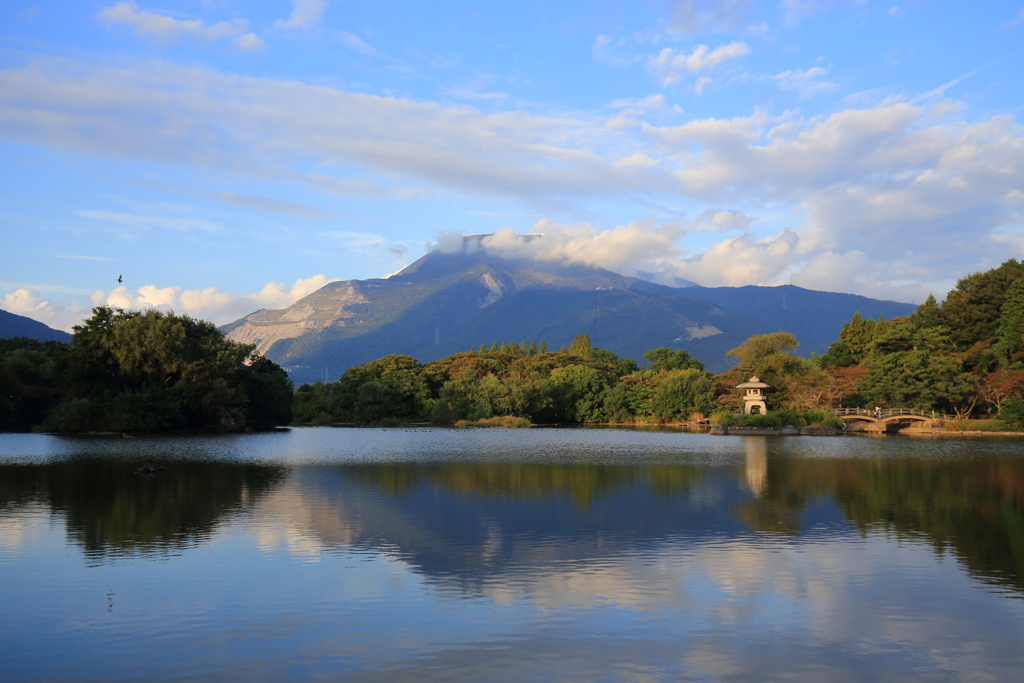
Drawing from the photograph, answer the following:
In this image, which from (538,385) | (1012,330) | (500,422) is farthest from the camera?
(538,385)

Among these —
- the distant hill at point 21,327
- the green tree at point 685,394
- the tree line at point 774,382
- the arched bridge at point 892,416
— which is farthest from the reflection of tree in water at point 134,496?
the distant hill at point 21,327

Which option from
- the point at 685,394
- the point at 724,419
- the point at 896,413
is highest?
the point at 685,394

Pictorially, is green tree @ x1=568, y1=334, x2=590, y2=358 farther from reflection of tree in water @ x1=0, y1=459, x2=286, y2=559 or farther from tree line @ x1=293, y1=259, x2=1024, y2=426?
reflection of tree in water @ x1=0, y1=459, x2=286, y2=559

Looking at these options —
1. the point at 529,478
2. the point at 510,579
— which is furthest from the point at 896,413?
the point at 510,579

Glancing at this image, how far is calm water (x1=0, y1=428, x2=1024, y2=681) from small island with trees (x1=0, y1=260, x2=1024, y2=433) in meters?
32.7

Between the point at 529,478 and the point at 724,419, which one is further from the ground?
the point at 724,419

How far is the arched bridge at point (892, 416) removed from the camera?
60.9 m

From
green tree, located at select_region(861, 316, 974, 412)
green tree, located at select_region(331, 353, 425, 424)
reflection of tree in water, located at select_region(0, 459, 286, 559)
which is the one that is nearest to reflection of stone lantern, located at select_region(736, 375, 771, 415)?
green tree, located at select_region(861, 316, 974, 412)


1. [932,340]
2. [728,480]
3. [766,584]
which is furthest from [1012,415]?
[766,584]

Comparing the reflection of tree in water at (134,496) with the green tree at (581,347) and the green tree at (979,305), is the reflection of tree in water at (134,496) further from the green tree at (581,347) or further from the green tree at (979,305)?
the green tree at (581,347)

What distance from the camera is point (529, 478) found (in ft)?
89.9

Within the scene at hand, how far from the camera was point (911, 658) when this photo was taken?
899 cm

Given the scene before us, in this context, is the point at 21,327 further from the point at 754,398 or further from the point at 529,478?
the point at 529,478

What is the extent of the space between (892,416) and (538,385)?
33.8 meters
